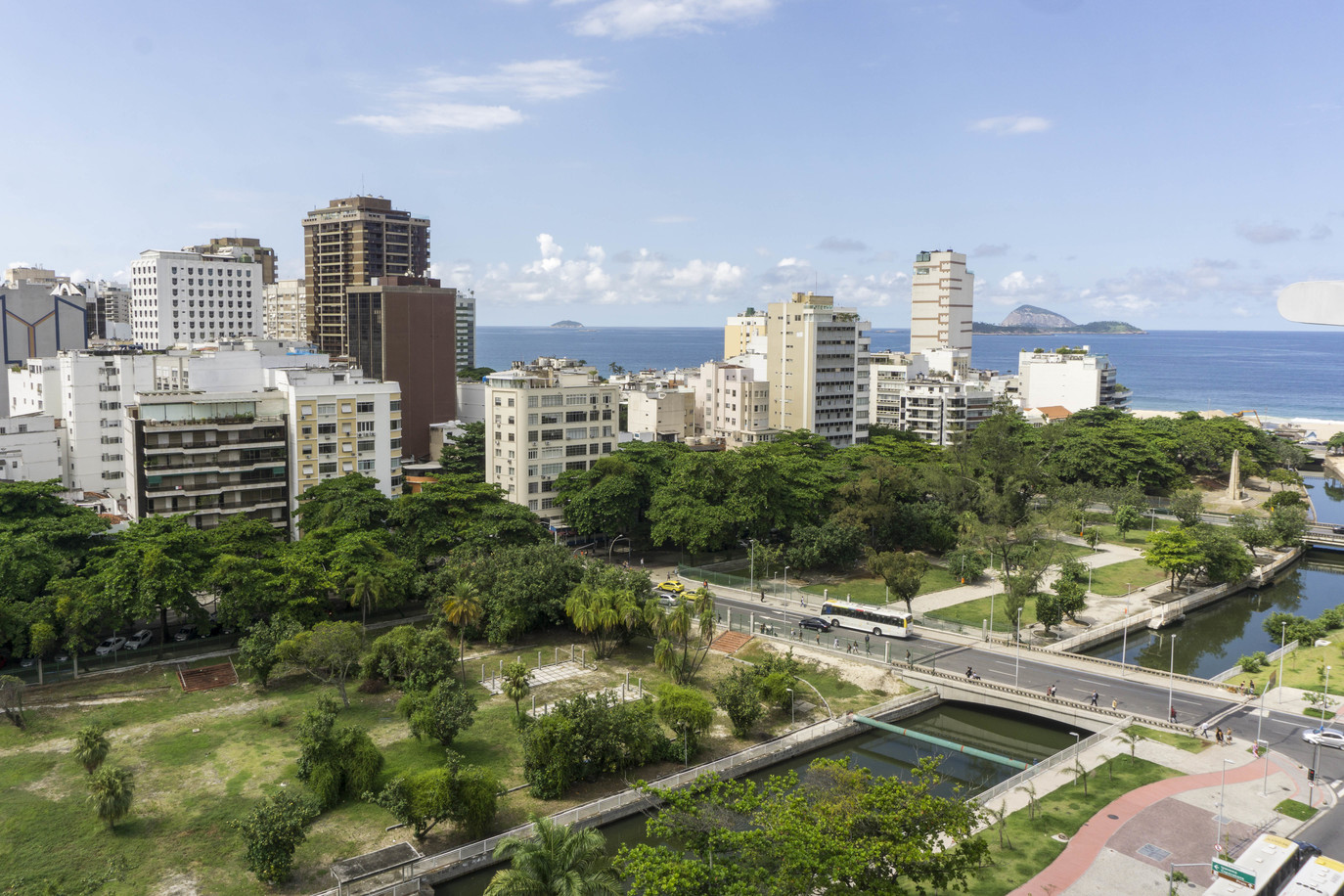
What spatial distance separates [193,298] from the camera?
15638 cm

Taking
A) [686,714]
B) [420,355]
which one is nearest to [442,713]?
[686,714]

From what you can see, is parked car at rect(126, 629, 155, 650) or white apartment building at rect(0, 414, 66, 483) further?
white apartment building at rect(0, 414, 66, 483)

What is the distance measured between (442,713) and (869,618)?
30.6 metres

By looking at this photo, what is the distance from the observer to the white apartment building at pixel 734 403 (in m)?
120

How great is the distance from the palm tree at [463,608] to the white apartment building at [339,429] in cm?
2241

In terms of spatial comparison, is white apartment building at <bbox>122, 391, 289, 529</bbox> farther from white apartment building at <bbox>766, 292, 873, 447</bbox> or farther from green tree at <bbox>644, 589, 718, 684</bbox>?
white apartment building at <bbox>766, 292, 873, 447</bbox>

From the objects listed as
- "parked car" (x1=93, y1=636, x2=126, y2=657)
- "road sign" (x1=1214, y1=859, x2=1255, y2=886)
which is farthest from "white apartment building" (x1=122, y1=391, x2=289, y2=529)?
"road sign" (x1=1214, y1=859, x2=1255, y2=886)

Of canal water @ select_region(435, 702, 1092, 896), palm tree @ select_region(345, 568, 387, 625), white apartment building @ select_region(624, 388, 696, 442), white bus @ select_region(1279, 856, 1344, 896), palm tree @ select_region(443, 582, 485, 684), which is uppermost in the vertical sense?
white apartment building @ select_region(624, 388, 696, 442)

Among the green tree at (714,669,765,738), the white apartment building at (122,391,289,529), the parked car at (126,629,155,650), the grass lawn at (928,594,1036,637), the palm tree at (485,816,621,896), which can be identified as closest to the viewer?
the palm tree at (485,816,621,896)

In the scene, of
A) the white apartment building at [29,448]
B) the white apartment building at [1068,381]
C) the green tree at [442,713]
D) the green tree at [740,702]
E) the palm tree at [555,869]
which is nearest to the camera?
the palm tree at [555,869]

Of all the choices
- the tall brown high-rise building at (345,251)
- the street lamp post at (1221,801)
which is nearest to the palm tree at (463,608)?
the street lamp post at (1221,801)

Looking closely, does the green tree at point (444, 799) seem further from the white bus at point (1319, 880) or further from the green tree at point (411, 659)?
the white bus at point (1319, 880)

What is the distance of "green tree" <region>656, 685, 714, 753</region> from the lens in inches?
1735

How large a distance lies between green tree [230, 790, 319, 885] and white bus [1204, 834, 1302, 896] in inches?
1208
